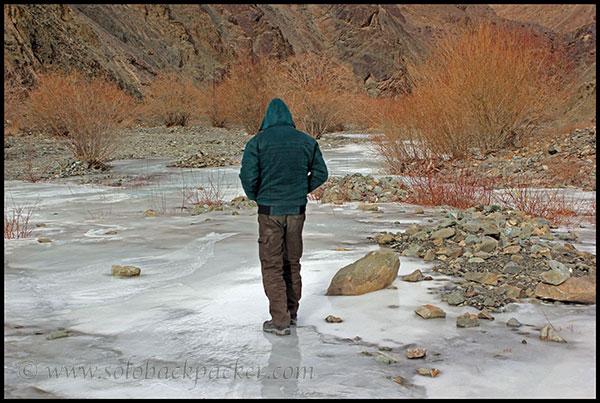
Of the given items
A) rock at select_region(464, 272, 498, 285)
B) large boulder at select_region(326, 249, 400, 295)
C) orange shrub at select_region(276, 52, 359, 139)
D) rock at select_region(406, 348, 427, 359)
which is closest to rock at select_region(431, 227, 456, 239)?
rock at select_region(464, 272, 498, 285)

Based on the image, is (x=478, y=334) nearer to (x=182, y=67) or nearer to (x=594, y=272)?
(x=594, y=272)

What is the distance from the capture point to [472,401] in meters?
2.70

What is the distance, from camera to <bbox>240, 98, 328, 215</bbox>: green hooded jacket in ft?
11.9

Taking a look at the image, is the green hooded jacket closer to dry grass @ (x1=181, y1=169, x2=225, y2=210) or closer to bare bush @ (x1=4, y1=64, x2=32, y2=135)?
dry grass @ (x1=181, y1=169, x2=225, y2=210)

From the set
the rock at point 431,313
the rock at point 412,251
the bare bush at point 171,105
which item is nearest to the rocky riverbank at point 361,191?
the rock at point 412,251

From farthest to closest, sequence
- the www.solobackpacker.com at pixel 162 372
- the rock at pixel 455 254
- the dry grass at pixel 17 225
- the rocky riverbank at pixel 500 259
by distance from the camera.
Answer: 1. the dry grass at pixel 17 225
2. the rock at pixel 455 254
3. the rocky riverbank at pixel 500 259
4. the www.solobackpacker.com at pixel 162 372

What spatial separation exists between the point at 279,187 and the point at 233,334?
3.09 ft

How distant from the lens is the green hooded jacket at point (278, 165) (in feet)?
11.9

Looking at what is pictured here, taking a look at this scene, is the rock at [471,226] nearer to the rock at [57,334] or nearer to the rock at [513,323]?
the rock at [513,323]

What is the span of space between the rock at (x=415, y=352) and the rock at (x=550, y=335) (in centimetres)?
77

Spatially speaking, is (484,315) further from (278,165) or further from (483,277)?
(278,165)

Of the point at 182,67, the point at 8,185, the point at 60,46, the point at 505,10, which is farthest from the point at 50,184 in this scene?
the point at 505,10

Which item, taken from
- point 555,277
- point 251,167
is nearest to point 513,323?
point 555,277

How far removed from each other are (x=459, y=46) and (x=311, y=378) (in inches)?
432
